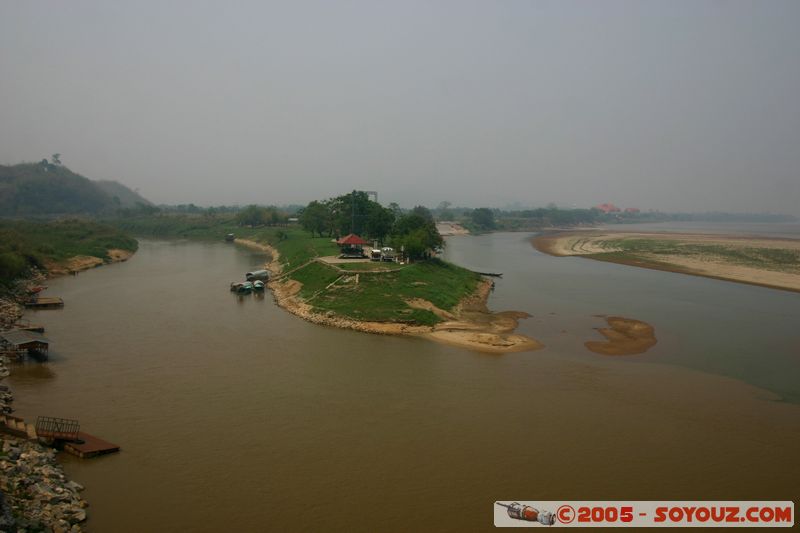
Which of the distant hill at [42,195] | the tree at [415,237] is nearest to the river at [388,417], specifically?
the tree at [415,237]

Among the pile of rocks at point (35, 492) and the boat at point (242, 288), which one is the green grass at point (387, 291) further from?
the pile of rocks at point (35, 492)

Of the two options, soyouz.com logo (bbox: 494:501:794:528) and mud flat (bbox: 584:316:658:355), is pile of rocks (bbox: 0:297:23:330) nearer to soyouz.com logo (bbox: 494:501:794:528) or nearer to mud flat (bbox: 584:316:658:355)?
soyouz.com logo (bbox: 494:501:794:528)

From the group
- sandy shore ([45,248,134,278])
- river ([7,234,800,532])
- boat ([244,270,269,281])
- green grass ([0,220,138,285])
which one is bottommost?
river ([7,234,800,532])

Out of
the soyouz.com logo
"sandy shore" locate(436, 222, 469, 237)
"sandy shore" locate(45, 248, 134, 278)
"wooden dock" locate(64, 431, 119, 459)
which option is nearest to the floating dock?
"wooden dock" locate(64, 431, 119, 459)

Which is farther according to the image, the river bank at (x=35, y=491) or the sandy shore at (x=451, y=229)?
the sandy shore at (x=451, y=229)

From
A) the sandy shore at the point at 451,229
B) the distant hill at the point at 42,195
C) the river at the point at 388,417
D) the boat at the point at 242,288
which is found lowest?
the river at the point at 388,417

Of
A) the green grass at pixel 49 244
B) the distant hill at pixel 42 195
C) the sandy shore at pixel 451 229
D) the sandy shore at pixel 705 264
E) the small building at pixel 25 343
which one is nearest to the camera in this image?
the small building at pixel 25 343

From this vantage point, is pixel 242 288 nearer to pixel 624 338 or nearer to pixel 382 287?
pixel 382 287
